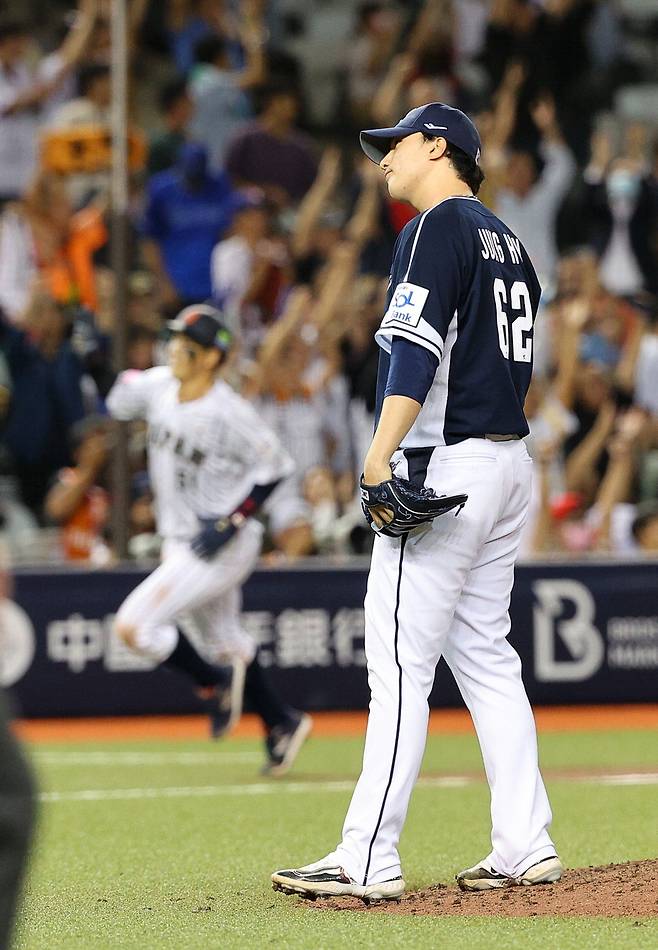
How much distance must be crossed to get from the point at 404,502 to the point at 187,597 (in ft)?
15.4

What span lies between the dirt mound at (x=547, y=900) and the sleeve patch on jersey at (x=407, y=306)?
5.61 ft

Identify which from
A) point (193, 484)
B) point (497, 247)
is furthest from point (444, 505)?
point (193, 484)

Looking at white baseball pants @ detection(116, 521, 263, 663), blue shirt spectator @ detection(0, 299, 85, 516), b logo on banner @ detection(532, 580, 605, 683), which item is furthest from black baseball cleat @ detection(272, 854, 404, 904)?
blue shirt spectator @ detection(0, 299, 85, 516)

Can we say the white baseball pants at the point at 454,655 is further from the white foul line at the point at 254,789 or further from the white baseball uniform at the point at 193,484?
the white baseball uniform at the point at 193,484

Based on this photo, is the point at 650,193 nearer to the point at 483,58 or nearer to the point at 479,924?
the point at 483,58

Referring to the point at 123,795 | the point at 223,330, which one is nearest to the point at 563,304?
the point at 223,330

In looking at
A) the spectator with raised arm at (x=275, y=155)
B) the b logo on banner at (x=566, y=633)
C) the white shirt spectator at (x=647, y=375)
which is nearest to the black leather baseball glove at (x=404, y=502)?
the b logo on banner at (x=566, y=633)

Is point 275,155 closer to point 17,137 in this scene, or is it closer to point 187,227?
point 187,227

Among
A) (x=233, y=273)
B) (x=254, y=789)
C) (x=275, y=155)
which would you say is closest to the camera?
(x=254, y=789)

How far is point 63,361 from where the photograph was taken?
13.4 m

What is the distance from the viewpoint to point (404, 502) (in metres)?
4.88

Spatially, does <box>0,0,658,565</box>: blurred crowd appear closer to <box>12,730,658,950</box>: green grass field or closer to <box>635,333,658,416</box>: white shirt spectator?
<box>635,333,658,416</box>: white shirt spectator

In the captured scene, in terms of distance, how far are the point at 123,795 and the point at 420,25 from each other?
1133 centimetres

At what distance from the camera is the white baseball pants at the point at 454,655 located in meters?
5.03
